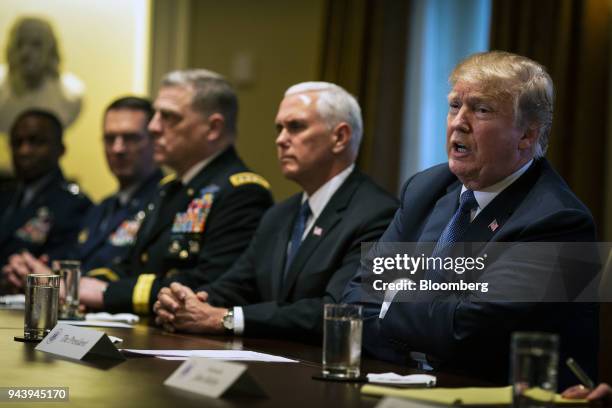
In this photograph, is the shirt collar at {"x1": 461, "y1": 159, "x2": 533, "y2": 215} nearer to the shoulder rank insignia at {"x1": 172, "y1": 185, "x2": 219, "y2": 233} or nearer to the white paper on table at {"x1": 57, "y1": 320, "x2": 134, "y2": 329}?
the white paper on table at {"x1": 57, "y1": 320, "x2": 134, "y2": 329}

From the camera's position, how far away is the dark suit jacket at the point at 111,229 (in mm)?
5074

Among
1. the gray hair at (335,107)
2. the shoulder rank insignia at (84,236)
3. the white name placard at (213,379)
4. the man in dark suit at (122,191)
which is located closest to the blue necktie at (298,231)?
the gray hair at (335,107)

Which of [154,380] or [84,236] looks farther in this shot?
[84,236]

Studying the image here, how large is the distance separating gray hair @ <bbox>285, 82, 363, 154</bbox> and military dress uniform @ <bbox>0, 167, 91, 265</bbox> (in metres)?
2.28

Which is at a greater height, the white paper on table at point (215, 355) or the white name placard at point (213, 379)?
the white name placard at point (213, 379)

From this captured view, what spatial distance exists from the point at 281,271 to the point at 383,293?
0.74 metres

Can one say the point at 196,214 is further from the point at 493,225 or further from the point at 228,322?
the point at 493,225

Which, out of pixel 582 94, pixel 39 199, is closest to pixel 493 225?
pixel 582 94

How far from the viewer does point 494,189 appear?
2.82m

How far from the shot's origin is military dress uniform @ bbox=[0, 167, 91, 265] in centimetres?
571

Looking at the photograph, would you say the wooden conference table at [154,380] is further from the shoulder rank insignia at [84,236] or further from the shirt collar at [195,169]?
the shoulder rank insignia at [84,236]

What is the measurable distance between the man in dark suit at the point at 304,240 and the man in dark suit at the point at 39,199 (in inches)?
84.7

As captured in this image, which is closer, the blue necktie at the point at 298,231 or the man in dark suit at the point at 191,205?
the blue necktie at the point at 298,231

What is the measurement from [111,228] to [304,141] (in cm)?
167
